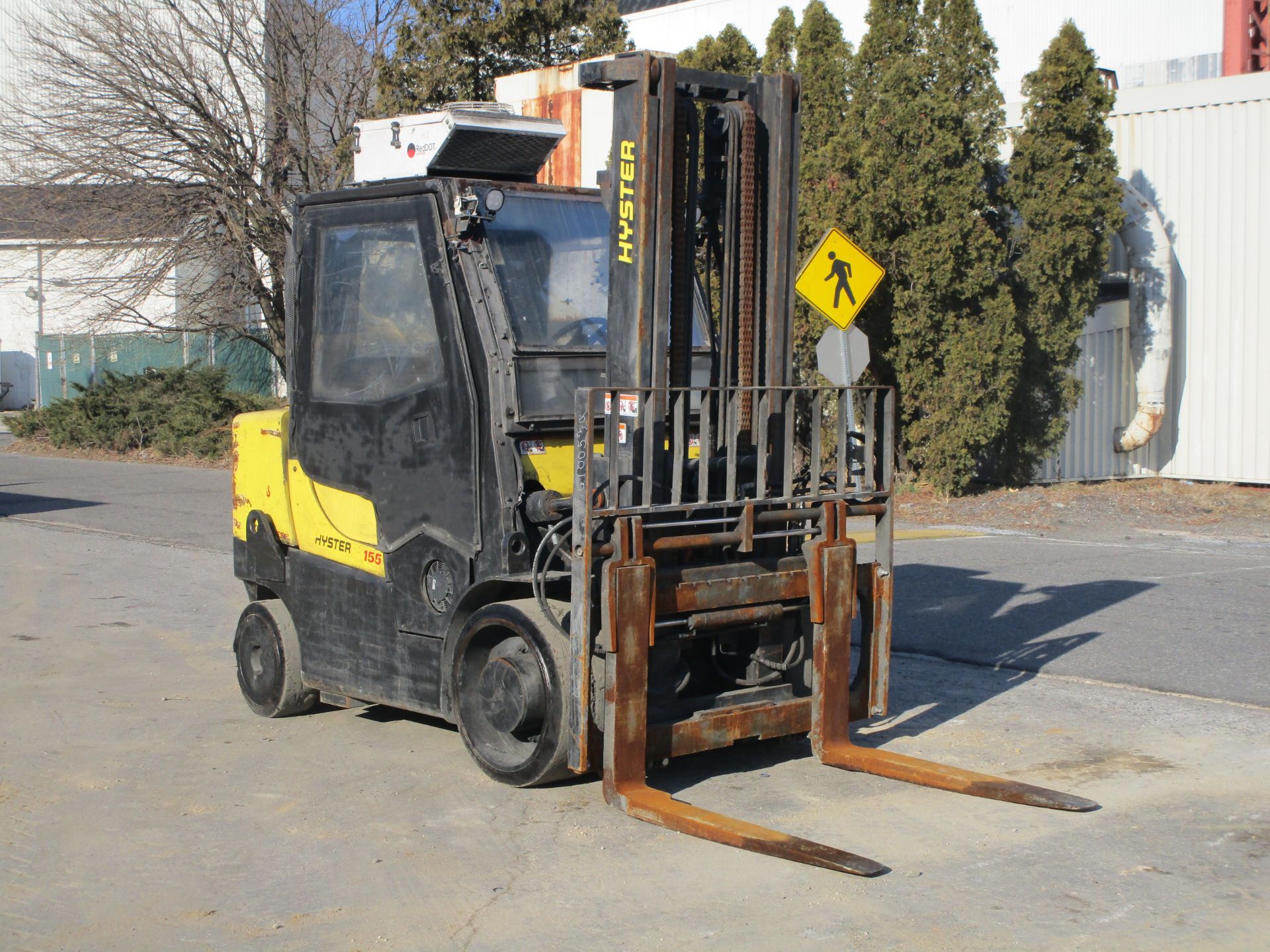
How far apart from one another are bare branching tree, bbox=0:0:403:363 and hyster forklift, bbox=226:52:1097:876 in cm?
1904

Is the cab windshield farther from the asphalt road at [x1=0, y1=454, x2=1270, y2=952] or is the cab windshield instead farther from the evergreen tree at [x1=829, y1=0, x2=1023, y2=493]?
the evergreen tree at [x1=829, y1=0, x2=1023, y2=493]

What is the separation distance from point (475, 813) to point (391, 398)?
6.36ft

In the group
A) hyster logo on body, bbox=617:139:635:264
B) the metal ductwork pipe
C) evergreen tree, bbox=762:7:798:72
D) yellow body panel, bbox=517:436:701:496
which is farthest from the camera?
evergreen tree, bbox=762:7:798:72

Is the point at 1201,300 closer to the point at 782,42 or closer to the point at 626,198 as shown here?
the point at 782,42

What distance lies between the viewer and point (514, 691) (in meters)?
5.69

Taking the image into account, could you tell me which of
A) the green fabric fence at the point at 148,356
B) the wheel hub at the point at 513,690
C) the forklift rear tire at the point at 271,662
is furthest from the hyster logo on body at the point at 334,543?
the green fabric fence at the point at 148,356

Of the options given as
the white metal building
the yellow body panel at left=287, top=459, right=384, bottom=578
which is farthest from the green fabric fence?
the yellow body panel at left=287, top=459, right=384, bottom=578

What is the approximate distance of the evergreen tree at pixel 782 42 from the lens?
19891mm

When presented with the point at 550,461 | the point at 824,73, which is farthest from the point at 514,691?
the point at 824,73

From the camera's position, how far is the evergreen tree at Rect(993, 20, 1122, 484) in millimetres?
17109

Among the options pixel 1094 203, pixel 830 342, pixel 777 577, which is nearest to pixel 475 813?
pixel 777 577

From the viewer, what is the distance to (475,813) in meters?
5.70

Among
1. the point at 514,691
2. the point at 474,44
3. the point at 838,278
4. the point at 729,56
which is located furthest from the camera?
the point at 474,44

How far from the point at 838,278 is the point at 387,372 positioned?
4.70m
